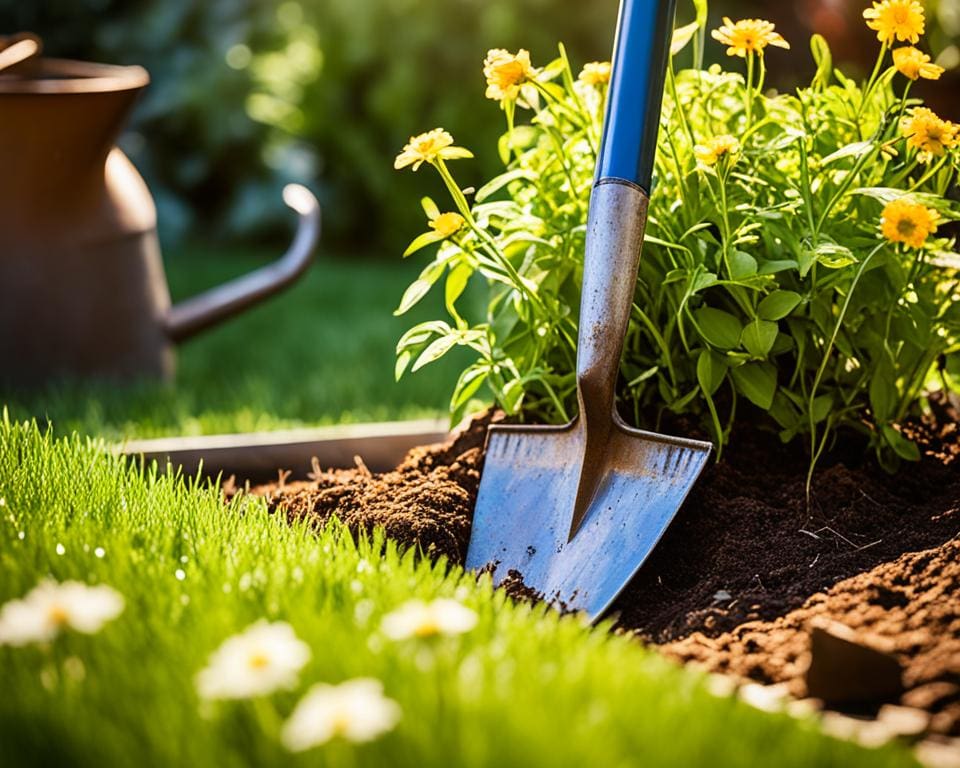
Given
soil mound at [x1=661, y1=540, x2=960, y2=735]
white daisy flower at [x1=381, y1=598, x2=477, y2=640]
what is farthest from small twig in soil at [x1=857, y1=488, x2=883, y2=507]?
white daisy flower at [x1=381, y1=598, x2=477, y2=640]

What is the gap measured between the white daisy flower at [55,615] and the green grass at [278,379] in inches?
38.5

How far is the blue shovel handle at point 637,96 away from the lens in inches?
56.7

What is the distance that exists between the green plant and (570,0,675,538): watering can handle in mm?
61

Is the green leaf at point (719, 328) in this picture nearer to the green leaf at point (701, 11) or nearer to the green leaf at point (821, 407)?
the green leaf at point (821, 407)

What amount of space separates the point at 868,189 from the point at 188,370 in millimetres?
2128

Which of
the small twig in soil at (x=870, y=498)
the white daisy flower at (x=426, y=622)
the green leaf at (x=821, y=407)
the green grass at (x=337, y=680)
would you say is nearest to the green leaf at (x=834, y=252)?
the green leaf at (x=821, y=407)

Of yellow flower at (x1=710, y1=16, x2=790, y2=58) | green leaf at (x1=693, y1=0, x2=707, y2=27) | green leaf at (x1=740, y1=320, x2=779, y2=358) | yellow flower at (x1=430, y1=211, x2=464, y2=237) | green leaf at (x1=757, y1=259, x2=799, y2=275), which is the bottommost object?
green leaf at (x1=740, y1=320, x2=779, y2=358)

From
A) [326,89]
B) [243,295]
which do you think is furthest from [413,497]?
[326,89]

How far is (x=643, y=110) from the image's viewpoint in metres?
1.44

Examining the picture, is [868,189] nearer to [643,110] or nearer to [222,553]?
[643,110]

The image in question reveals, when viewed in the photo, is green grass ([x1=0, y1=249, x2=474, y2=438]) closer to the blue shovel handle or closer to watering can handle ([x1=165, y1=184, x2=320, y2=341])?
watering can handle ([x1=165, y1=184, x2=320, y2=341])

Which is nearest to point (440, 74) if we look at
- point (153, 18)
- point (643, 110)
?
point (153, 18)

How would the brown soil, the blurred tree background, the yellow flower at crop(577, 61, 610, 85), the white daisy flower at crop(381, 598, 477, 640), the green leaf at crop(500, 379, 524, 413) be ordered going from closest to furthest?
the white daisy flower at crop(381, 598, 477, 640) → the brown soil → the green leaf at crop(500, 379, 524, 413) → the yellow flower at crop(577, 61, 610, 85) → the blurred tree background

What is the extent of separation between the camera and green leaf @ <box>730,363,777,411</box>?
148 centimetres
